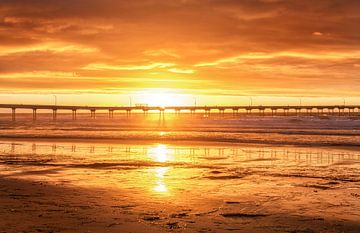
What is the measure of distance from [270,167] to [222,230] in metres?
11.5

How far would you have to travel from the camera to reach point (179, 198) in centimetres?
1409

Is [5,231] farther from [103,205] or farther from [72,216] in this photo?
[103,205]

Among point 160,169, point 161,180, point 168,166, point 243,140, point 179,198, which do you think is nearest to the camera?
point 179,198

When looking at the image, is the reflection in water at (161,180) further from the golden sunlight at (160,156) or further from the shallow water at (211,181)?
the golden sunlight at (160,156)

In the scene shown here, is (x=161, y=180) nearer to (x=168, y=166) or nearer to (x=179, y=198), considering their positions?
(x=179, y=198)

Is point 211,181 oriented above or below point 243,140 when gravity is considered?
below

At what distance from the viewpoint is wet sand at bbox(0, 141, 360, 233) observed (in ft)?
36.2

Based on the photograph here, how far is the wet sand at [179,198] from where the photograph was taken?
36.2ft

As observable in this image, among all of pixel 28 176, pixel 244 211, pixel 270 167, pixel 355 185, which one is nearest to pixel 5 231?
pixel 244 211

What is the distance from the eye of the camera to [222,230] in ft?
34.8

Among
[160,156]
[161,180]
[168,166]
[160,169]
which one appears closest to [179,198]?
[161,180]

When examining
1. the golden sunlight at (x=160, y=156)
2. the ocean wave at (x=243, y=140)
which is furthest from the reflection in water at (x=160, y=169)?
the ocean wave at (x=243, y=140)

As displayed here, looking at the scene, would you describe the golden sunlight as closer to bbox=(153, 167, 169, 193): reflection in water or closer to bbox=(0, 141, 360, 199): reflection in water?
bbox=(0, 141, 360, 199): reflection in water

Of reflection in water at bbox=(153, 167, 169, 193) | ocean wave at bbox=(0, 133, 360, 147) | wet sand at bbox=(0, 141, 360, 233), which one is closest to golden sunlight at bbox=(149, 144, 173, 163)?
wet sand at bbox=(0, 141, 360, 233)
